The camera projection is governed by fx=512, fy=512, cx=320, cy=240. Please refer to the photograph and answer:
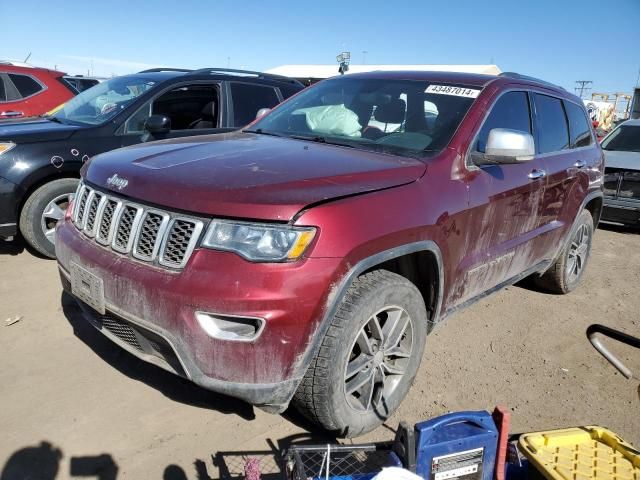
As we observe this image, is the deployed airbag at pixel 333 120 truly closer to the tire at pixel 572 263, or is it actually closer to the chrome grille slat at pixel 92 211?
the chrome grille slat at pixel 92 211

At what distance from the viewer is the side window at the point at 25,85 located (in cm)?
797

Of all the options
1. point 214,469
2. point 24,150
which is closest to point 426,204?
point 214,469

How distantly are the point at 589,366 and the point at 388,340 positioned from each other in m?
1.92

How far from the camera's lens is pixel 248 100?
228 inches

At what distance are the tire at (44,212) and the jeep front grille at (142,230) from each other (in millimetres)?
2193

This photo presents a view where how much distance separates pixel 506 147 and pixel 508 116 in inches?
27.3

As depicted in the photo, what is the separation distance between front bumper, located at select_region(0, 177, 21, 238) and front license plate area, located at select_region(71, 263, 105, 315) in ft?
7.37

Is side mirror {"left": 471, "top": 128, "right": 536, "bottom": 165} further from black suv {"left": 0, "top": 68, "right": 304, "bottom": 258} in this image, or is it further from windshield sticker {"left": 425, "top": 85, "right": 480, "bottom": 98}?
black suv {"left": 0, "top": 68, "right": 304, "bottom": 258}

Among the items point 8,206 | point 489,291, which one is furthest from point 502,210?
point 8,206

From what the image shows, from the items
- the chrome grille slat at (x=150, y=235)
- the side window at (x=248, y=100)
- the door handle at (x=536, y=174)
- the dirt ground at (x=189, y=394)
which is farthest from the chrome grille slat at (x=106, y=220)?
the side window at (x=248, y=100)

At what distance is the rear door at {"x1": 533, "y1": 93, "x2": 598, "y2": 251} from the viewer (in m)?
3.85

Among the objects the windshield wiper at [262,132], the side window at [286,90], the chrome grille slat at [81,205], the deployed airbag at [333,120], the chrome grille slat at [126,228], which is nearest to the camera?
the chrome grille slat at [126,228]

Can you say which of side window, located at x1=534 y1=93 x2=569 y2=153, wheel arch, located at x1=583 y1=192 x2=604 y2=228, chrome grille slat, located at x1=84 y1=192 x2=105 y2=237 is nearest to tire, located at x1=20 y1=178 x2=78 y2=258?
chrome grille slat, located at x1=84 y1=192 x2=105 y2=237

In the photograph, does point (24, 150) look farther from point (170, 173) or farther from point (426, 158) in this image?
point (426, 158)
